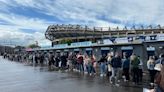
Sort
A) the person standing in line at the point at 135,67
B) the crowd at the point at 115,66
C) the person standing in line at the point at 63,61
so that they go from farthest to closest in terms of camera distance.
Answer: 1. the person standing in line at the point at 63,61
2. the person standing in line at the point at 135,67
3. the crowd at the point at 115,66

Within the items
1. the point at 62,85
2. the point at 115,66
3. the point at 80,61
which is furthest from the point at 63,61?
the point at 115,66

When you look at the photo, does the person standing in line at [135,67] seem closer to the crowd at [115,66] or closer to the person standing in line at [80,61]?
the crowd at [115,66]

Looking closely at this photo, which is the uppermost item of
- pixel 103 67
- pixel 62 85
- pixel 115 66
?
pixel 115 66

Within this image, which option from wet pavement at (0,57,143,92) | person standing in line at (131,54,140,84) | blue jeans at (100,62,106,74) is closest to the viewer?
wet pavement at (0,57,143,92)

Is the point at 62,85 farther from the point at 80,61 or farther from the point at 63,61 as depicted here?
the point at 63,61

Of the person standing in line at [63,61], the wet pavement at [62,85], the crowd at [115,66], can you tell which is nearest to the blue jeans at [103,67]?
the crowd at [115,66]

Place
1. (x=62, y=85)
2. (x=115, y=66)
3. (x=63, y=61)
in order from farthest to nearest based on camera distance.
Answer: (x=63, y=61) < (x=115, y=66) < (x=62, y=85)

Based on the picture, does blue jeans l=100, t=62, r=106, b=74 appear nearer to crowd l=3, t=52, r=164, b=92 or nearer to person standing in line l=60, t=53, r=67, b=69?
crowd l=3, t=52, r=164, b=92

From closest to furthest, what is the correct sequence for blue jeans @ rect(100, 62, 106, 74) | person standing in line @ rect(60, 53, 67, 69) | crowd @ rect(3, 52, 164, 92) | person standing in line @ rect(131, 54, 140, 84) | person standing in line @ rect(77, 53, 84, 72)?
crowd @ rect(3, 52, 164, 92) < person standing in line @ rect(131, 54, 140, 84) < blue jeans @ rect(100, 62, 106, 74) < person standing in line @ rect(77, 53, 84, 72) < person standing in line @ rect(60, 53, 67, 69)

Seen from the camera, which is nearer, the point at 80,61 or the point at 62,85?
the point at 62,85

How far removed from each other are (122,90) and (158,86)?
27.5 feet

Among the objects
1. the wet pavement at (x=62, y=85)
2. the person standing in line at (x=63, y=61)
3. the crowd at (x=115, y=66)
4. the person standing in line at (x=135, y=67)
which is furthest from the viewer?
the person standing in line at (x=63, y=61)

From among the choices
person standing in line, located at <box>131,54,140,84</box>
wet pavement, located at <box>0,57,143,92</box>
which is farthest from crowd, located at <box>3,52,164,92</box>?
wet pavement, located at <box>0,57,143,92</box>

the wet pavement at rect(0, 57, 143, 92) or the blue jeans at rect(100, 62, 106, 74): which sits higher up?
the blue jeans at rect(100, 62, 106, 74)
